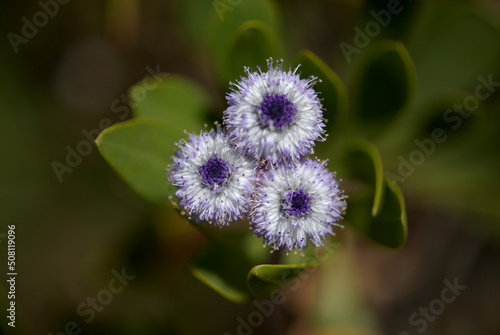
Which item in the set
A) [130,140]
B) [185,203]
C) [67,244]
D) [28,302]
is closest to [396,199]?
[185,203]

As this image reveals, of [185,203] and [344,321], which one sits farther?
[344,321]

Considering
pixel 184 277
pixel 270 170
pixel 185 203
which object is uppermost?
pixel 185 203

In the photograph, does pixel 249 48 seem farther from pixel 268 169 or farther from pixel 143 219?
pixel 143 219

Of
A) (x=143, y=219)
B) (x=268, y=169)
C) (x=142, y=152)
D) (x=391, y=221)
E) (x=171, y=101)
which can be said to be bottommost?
(x=391, y=221)

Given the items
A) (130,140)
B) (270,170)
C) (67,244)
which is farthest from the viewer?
(67,244)

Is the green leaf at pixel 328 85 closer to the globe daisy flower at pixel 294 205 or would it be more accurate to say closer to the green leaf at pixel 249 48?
the green leaf at pixel 249 48

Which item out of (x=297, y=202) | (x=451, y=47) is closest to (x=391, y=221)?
(x=297, y=202)

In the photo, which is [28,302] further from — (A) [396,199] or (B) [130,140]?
(A) [396,199]
